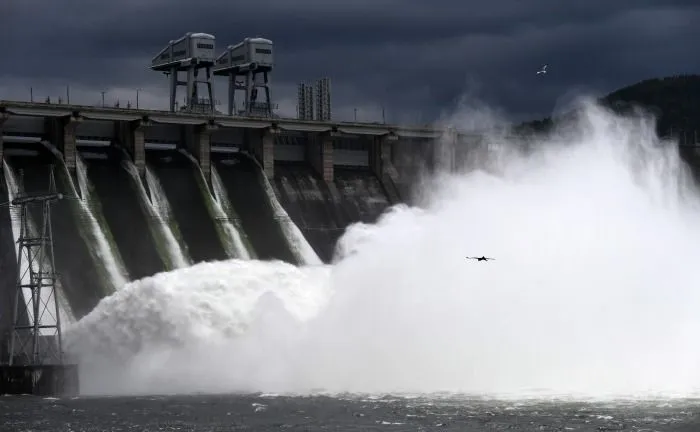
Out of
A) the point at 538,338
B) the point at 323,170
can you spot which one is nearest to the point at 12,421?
the point at 538,338

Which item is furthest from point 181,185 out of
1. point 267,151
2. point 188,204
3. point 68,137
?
point 267,151

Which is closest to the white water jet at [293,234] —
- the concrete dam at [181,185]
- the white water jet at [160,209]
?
the concrete dam at [181,185]

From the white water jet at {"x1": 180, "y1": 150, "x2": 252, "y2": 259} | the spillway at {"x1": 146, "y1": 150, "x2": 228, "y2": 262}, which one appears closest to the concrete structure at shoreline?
the white water jet at {"x1": 180, "y1": 150, "x2": 252, "y2": 259}

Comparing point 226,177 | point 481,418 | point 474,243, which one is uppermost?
point 226,177

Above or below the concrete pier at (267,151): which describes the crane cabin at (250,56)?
above

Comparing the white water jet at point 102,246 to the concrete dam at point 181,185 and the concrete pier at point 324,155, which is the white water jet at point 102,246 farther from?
the concrete pier at point 324,155

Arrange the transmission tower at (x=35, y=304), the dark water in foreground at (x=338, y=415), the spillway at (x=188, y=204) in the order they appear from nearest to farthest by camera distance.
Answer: the dark water in foreground at (x=338, y=415), the transmission tower at (x=35, y=304), the spillway at (x=188, y=204)

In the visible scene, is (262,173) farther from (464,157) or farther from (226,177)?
(464,157)
